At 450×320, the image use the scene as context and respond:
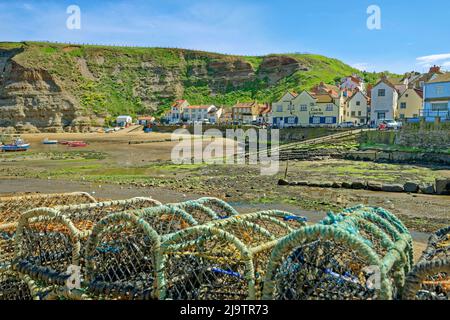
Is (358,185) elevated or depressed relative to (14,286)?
depressed

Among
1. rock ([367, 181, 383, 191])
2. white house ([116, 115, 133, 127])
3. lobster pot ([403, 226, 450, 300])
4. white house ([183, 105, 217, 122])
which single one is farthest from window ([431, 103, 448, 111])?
white house ([116, 115, 133, 127])

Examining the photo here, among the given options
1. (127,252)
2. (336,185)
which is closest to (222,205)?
(127,252)

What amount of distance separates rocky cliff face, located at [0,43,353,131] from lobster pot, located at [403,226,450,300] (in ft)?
263

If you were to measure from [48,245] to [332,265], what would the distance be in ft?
15.1

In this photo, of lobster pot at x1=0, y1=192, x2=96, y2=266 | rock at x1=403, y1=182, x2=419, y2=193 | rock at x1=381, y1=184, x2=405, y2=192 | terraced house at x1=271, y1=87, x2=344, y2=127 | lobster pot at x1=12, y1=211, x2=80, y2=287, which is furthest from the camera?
terraced house at x1=271, y1=87, x2=344, y2=127

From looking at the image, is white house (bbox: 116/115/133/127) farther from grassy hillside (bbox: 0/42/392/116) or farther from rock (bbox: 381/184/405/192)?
rock (bbox: 381/184/405/192)

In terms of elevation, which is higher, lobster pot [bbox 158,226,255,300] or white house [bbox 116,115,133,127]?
white house [bbox 116,115,133,127]

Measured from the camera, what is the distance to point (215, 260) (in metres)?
6.08

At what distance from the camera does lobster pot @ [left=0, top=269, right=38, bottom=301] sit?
22.0ft

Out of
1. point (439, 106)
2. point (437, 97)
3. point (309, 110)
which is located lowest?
point (439, 106)

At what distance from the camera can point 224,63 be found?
110 meters

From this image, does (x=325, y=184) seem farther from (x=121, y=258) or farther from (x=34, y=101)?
(x=34, y=101)

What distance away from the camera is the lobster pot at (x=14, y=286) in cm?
669
